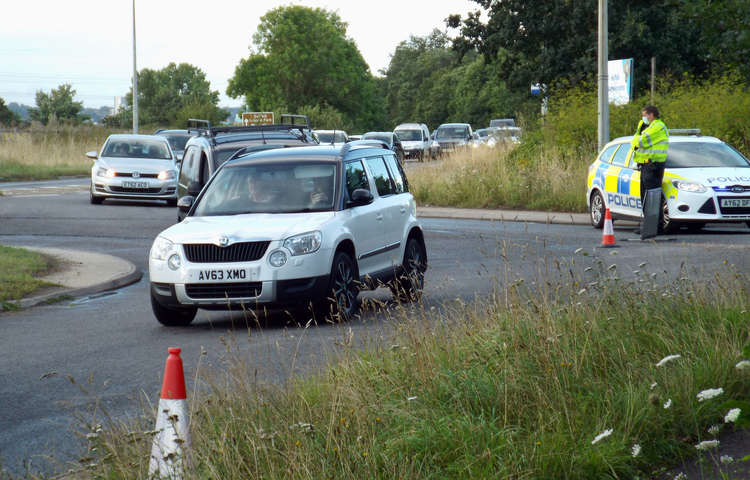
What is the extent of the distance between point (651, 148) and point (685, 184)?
2.82ft

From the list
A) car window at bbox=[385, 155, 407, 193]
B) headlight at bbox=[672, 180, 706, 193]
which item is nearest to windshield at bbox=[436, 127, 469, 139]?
headlight at bbox=[672, 180, 706, 193]

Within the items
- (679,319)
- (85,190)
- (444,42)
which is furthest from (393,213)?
(444,42)

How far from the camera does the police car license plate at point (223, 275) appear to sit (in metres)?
10.3

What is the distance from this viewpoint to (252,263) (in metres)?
10.3

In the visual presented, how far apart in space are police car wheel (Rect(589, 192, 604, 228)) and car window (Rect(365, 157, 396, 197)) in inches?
337

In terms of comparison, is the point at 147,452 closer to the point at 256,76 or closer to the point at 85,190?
the point at 85,190

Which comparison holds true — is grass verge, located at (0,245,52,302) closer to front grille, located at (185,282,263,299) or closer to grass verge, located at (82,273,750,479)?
front grille, located at (185,282,263,299)

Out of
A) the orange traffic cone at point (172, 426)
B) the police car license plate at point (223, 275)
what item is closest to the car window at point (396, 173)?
the police car license plate at point (223, 275)

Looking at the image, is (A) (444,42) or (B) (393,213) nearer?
(B) (393,213)

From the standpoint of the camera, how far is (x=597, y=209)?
20703 millimetres

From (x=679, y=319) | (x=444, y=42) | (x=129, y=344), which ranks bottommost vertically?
(x=129, y=344)

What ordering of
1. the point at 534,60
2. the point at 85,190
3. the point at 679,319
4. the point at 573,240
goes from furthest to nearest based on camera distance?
the point at 534,60, the point at 85,190, the point at 573,240, the point at 679,319

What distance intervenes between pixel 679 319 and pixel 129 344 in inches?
191

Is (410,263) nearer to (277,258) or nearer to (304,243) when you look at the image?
(304,243)
